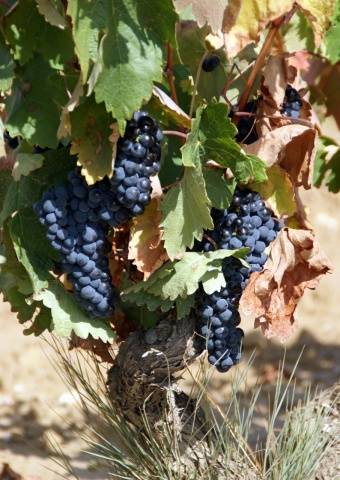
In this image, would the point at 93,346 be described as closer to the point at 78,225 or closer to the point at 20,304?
the point at 20,304

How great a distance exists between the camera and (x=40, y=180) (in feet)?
5.99

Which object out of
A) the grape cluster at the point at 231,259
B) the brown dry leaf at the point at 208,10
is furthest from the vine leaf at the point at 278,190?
the brown dry leaf at the point at 208,10

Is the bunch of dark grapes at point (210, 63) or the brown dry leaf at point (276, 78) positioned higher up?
the bunch of dark grapes at point (210, 63)

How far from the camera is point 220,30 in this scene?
1637mm

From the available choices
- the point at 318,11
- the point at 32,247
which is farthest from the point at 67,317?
the point at 318,11

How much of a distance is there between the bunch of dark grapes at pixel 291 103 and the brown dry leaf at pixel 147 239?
33 cm

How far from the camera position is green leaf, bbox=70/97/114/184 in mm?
1654

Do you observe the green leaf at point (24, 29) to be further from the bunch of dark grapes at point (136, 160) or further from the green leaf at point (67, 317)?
the green leaf at point (67, 317)

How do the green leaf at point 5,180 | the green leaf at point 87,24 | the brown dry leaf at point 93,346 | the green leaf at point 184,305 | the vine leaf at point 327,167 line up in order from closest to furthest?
the green leaf at point 87,24
the green leaf at point 184,305
the green leaf at point 5,180
the brown dry leaf at point 93,346
the vine leaf at point 327,167

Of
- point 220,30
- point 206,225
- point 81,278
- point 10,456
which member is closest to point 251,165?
point 206,225

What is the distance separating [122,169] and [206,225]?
6.7 inches

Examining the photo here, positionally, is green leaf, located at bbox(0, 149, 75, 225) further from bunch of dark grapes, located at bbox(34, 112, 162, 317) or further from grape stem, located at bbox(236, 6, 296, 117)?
grape stem, located at bbox(236, 6, 296, 117)

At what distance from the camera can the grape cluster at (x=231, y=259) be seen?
1.81 m

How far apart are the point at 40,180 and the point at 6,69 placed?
0.73 feet
